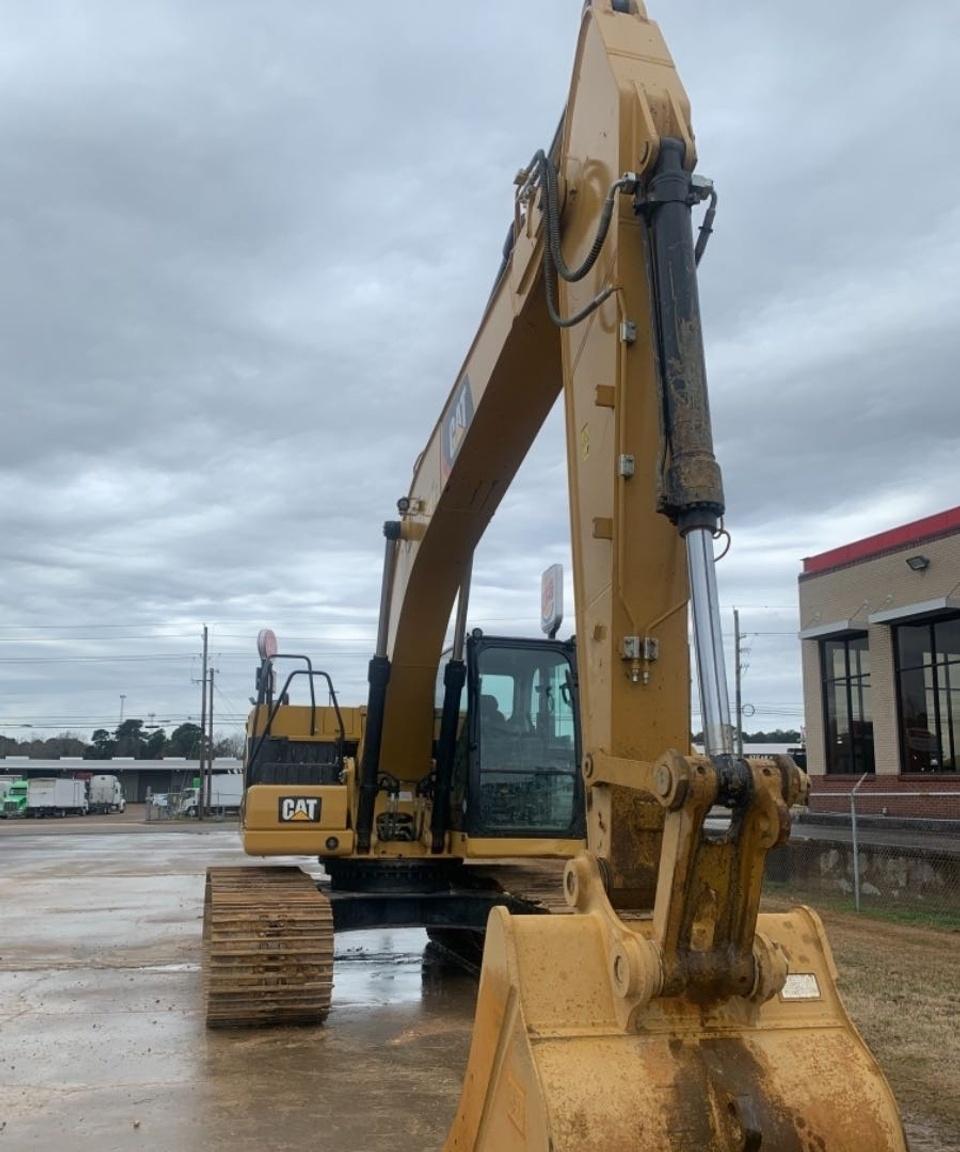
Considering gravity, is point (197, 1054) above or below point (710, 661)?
below

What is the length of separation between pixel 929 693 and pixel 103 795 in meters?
56.2

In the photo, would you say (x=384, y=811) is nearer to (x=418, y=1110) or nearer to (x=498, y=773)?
(x=498, y=773)

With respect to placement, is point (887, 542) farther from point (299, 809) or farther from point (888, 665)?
point (299, 809)

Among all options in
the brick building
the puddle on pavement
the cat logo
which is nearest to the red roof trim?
the brick building

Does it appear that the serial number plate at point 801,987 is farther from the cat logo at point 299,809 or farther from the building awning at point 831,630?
the building awning at point 831,630

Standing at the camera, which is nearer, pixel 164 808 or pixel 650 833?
pixel 650 833

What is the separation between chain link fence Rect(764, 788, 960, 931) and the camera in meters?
13.0

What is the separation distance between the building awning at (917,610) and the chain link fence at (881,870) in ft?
10.6

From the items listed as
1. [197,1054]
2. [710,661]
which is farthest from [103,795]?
[710,661]

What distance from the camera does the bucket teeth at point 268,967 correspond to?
6855mm

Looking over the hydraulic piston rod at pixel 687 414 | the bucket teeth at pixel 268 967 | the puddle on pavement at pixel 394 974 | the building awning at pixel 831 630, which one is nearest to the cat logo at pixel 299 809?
the bucket teeth at pixel 268 967

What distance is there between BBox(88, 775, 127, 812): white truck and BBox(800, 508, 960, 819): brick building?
171ft

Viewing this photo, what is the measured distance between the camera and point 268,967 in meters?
6.93

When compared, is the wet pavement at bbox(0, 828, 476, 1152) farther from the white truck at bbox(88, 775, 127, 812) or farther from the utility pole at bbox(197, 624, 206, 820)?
the white truck at bbox(88, 775, 127, 812)
